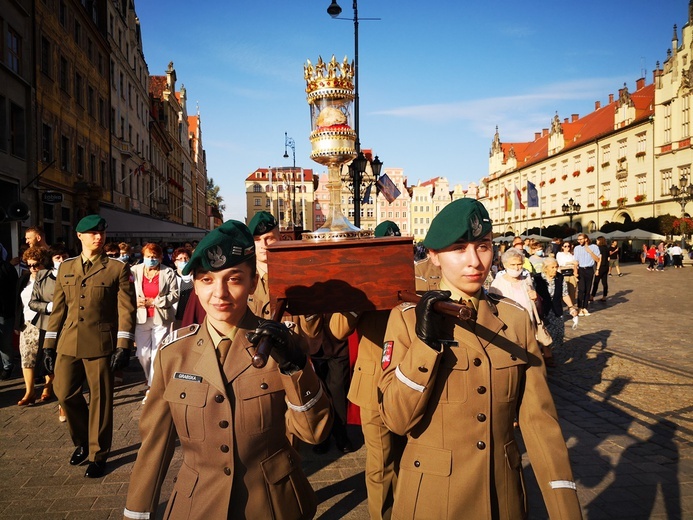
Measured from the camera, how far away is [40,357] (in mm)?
7871

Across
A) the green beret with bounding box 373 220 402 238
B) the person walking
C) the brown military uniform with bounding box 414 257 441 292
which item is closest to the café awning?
the person walking

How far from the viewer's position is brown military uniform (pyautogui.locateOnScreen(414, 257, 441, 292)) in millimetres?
4489

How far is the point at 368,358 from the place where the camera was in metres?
3.85

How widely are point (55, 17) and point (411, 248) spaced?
2558 cm

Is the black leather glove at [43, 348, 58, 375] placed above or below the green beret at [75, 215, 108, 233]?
below

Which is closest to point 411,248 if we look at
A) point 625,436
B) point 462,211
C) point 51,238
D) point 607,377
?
point 462,211

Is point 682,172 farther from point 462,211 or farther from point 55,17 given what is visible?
point 462,211

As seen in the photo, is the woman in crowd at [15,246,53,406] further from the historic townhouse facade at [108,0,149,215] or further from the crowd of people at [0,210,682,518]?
the historic townhouse facade at [108,0,149,215]

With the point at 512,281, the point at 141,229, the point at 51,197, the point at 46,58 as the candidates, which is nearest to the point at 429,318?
the point at 512,281

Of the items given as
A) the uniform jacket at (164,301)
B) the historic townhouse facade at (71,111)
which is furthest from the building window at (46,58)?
the uniform jacket at (164,301)

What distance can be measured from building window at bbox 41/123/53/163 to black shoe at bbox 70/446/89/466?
1963 centimetres

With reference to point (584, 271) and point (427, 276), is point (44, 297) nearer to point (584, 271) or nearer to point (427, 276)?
point (427, 276)

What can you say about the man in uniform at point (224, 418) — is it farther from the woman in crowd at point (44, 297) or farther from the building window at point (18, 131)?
the building window at point (18, 131)

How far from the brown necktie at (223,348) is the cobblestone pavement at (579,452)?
2.38m
